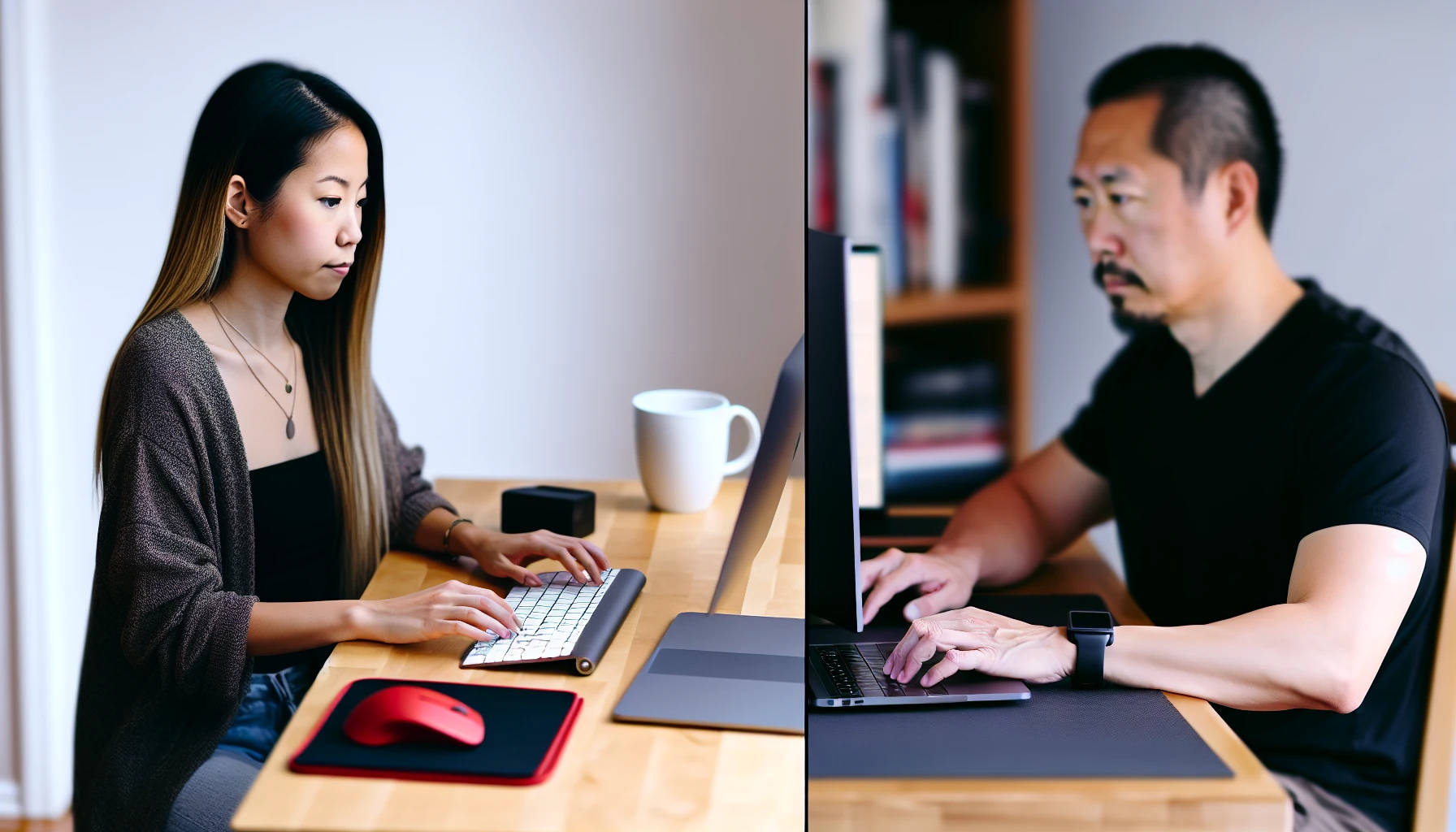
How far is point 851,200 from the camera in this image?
0.92m

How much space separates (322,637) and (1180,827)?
2.47 ft

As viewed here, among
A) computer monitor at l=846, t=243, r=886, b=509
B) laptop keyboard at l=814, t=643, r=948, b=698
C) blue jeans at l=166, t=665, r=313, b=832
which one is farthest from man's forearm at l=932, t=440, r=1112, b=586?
blue jeans at l=166, t=665, r=313, b=832

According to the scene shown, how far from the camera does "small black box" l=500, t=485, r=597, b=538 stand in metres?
1.32

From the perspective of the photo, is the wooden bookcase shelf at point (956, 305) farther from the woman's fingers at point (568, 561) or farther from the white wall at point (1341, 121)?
the woman's fingers at point (568, 561)

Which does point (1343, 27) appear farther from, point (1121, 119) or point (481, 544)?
point (481, 544)

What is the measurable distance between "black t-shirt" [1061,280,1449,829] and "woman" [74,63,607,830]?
2.11ft

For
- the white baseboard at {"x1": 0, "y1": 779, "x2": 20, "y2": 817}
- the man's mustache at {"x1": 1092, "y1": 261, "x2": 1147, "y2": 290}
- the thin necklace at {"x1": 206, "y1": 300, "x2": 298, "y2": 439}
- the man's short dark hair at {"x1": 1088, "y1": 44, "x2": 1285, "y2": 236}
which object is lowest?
the white baseboard at {"x1": 0, "y1": 779, "x2": 20, "y2": 817}

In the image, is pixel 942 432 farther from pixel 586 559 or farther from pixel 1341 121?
pixel 1341 121

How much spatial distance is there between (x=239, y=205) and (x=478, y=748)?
2.19ft

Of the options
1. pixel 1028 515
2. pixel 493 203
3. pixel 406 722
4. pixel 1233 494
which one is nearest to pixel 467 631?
pixel 406 722

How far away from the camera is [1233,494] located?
3.69 feet

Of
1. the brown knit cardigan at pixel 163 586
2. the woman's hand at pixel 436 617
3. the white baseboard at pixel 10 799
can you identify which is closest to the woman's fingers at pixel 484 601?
the woman's hand at pixel 436 617

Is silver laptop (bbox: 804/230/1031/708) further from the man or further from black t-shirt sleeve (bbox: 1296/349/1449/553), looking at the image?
black t-shirt sleeve (bbox: 1296/349/1449/553)

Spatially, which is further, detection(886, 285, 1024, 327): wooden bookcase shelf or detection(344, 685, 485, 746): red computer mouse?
detection(886, 285, 1024, 327): wooden bookcase shelf
